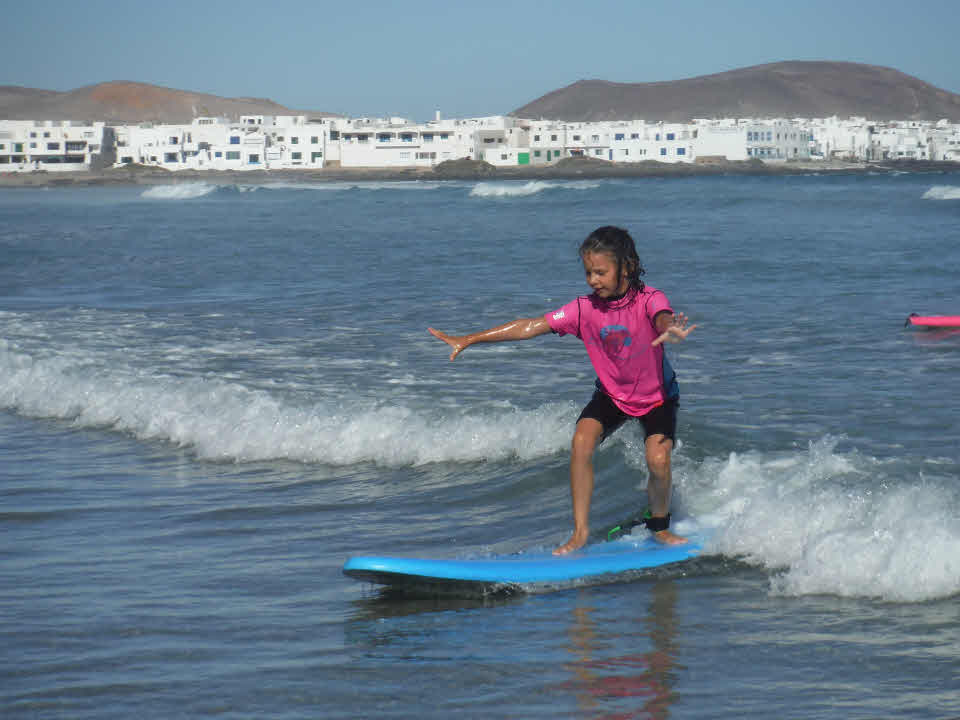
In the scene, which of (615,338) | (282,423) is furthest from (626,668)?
(282,423)

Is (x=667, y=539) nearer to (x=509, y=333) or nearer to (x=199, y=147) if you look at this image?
(x=509, y=333)

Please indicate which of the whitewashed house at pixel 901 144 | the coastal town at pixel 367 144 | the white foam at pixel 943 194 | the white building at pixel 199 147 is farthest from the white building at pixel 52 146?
the whitewashed house at pixel 901 144

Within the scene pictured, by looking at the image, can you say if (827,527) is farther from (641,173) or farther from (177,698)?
(641,173)

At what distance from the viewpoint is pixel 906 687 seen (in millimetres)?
4363

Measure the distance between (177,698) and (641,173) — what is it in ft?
378

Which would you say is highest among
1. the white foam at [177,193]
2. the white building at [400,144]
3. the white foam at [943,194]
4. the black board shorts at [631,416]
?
the white building at [400,144]

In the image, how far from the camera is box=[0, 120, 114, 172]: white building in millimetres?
125125

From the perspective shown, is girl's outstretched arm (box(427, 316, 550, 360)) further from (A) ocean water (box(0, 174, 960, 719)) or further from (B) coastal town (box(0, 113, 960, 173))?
(B) coastal town (box(0, 113, 960, 173))

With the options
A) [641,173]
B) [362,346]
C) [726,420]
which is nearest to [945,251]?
[362,346]

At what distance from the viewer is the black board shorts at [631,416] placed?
5750 millimetres

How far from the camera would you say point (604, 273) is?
539 cm

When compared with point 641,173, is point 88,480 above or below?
below

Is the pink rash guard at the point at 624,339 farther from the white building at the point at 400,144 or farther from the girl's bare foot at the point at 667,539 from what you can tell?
the white building at the point at 400,144

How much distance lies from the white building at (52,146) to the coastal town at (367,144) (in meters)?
0.11
